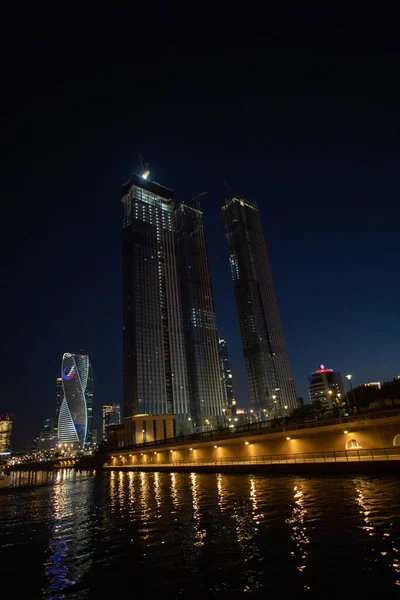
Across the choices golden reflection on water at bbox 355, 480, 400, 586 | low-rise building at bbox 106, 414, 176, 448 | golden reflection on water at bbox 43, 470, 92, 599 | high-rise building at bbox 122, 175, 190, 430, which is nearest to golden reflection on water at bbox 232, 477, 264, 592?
golden reflection on water at bbox 355, 480, 400, 586

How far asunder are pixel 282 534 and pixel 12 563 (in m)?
14.5

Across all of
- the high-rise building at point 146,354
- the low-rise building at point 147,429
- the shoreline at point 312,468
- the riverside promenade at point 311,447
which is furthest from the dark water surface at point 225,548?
the high-rise building at point 146,354

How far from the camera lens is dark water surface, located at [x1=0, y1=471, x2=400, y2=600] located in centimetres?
1262

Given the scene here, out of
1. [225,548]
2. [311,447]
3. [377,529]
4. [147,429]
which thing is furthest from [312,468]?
[147,429]

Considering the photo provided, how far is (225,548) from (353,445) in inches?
1272

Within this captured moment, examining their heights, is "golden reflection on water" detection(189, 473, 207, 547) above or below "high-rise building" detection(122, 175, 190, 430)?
below

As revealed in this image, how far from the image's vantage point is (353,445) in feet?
141

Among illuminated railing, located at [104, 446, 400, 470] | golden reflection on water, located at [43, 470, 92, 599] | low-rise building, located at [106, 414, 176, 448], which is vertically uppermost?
low-rise building, located at [106, 414, 176, 448]

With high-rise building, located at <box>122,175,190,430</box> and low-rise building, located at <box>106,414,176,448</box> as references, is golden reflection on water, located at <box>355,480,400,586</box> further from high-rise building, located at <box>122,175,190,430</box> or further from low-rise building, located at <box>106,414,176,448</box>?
high-rise building, located at <box>122,175,190,430</box>

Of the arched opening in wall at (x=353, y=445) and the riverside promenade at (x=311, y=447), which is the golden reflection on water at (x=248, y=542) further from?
the arched opening in wall at (x=353, y=445)

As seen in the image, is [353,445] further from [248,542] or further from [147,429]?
[147,429]

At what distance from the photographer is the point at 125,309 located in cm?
19238

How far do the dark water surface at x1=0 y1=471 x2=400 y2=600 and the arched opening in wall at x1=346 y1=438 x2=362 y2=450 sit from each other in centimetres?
1210

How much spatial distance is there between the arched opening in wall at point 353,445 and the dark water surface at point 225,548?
476 inches
